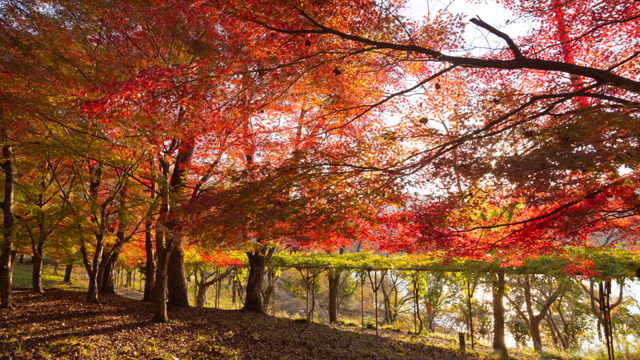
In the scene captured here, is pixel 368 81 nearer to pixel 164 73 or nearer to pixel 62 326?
pixel 164 73

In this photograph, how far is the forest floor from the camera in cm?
498

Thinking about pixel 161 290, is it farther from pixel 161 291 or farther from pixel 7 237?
pixel 7 237

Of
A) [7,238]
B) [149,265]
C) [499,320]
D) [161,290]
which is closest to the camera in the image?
[161,290]

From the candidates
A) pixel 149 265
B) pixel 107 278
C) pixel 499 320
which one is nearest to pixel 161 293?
pixel 149 265

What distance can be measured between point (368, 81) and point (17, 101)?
6262 millimetres

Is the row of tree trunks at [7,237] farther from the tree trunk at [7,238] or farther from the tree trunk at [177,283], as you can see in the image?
the tree trunk at [177,283]

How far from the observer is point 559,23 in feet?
17.7

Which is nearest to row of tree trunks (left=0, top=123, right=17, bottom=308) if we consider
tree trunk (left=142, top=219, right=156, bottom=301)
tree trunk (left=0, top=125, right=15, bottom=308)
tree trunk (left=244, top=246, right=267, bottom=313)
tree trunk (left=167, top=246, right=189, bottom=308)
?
tree trunk (left=0, top=125, right=15, bottom=308)

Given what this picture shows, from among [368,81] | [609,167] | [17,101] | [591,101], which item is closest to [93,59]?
[17,101]

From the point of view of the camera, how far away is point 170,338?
604 centimetres

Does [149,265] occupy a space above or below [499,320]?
above

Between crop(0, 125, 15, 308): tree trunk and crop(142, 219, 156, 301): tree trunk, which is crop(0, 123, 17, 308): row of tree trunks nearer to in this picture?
crop(0, 125, 15, 308): tree trunk

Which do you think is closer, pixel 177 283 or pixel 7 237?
pixel 7 237

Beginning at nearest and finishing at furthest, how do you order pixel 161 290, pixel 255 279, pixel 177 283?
1. pixel 161 290
2. pixel 177 283
3. pixel 255 279
